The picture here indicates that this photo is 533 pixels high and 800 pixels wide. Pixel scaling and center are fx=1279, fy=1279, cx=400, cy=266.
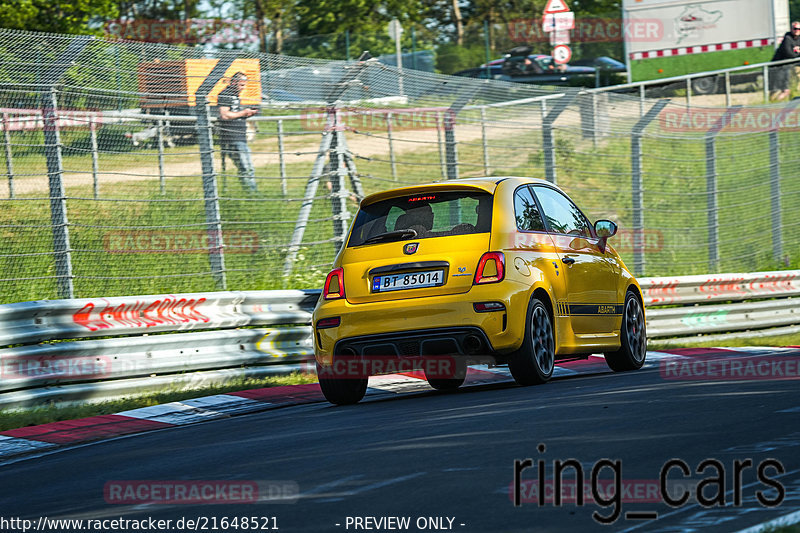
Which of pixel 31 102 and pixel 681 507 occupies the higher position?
pixel 31 102

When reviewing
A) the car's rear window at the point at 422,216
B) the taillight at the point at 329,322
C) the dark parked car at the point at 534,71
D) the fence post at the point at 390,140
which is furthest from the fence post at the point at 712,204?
the dark parked car at the point at 534,71

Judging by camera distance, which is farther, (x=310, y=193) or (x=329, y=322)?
(x=310, y=193)

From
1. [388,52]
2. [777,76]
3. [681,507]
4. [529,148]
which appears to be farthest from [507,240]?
[388,52]

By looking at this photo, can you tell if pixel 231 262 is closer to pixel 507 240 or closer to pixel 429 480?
pixel 507 240

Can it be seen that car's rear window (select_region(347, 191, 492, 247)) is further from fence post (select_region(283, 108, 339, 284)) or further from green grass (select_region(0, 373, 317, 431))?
fence post (select_region(283, 108, 339, 284))

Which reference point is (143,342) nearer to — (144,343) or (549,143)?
(144,343)

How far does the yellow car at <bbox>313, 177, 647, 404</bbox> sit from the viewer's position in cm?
919

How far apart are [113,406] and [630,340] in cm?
457

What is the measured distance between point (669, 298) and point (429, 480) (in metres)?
10.2

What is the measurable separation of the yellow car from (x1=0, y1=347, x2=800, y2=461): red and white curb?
3.04 feet

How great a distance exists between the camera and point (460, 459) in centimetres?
629

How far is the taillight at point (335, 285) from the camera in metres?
9.64

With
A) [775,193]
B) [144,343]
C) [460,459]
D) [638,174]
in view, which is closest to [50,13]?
[638,174]

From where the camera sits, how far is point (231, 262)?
532 inches
